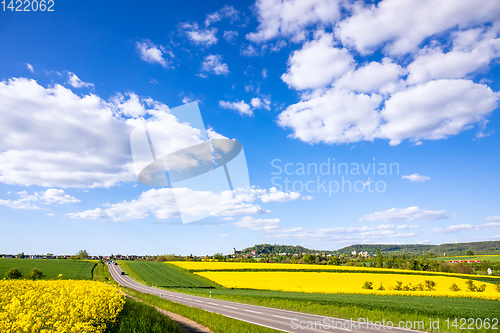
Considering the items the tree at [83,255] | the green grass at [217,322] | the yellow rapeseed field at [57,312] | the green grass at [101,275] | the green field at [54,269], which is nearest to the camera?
the yellow rapeseed field at [57,312]

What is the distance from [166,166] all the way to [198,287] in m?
46.8

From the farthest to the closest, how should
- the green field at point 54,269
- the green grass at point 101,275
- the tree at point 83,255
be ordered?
1. the tree at point 83,255
2. the green field at point 54,269
3. the green grass at point 101,275

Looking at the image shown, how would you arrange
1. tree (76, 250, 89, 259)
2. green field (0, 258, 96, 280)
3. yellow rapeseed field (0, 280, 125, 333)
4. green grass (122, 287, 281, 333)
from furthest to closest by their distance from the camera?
tree (76, 250, 89, 259) → green field (0, 258, 96, 280) → green grass (122, 287, 281, 333) → yellow rapeseed field (0, 280, 125, 333)

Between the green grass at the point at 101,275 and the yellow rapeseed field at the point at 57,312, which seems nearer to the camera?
the yellow rapeseed field at the point at 57,312

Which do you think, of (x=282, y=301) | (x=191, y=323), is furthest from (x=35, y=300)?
(x=282, y=301)

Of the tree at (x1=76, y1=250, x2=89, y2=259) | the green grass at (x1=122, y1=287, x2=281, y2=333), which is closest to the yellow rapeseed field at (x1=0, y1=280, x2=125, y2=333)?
the green grass at (x1=122, y1=287, x2=281, y2=333)

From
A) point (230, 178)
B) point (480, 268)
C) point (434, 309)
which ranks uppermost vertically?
point (230, 178)

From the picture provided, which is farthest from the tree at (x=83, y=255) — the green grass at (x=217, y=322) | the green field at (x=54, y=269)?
the green grass at (x=217, y=322)

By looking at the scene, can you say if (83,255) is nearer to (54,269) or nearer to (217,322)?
(54,269)

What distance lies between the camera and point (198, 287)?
52906 mm

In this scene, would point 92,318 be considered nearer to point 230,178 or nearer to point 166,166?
point 166,166

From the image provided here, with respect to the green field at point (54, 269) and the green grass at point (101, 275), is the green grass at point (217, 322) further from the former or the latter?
the green field at point (54, 269)

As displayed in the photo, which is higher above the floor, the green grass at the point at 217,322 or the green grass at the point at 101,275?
the green grass at the point at 217,322

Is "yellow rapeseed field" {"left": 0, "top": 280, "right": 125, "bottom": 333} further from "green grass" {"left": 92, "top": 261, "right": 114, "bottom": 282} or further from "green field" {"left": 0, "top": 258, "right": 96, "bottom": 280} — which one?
"green field" {"left": 0, "top": 258, "right": 96, "bottom": 280}
